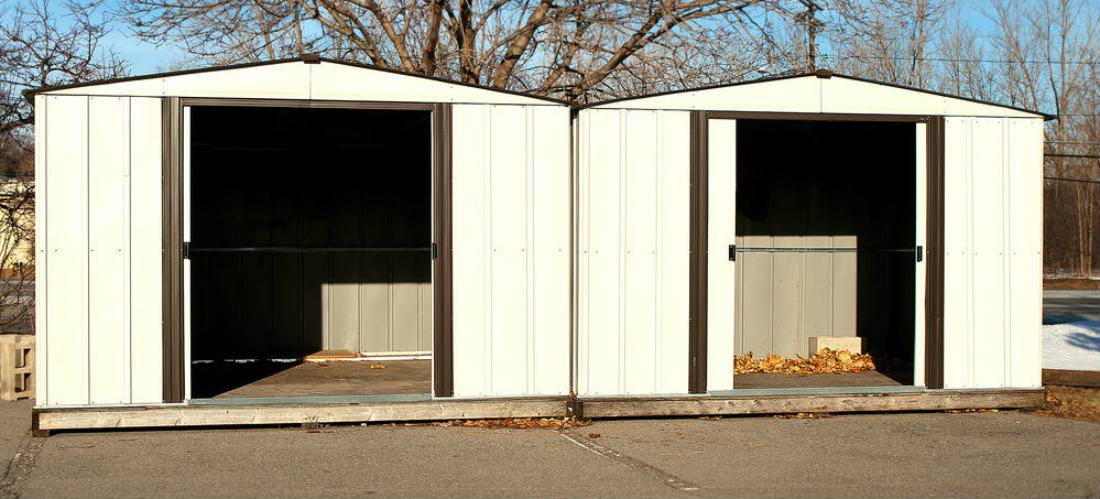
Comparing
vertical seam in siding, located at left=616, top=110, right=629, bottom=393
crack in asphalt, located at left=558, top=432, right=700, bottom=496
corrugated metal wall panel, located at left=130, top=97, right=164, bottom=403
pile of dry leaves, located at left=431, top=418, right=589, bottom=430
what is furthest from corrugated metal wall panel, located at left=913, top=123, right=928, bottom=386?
corrugated metal wall panel, located at left=130, top=97, right=164, bottom=403

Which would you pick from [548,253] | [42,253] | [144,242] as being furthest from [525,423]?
[42,253]

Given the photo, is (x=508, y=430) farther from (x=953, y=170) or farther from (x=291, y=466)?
(x=953, y=170)

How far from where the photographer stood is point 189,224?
335 inches

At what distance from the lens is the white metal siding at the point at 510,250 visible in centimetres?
900

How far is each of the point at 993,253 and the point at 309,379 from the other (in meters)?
6.90

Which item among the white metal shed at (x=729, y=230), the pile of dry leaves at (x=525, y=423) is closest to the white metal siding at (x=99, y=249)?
the pile of dry leaves at (x=525, y=423)

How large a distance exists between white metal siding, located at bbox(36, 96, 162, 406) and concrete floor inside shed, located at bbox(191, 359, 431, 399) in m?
1.09

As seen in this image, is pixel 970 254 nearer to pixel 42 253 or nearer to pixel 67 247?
pixel 67 247

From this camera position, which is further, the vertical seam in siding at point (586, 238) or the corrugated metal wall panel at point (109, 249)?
the vertical seam in siding at point (586, 238)

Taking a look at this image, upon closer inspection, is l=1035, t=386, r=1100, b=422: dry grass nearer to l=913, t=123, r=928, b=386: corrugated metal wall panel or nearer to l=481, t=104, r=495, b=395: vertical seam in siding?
l=913, t=123, r=928, b=386: corrugated metal wall panel

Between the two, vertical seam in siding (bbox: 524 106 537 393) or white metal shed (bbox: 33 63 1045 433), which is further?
vertical seam in siding (bbox: 524 106 537 393)

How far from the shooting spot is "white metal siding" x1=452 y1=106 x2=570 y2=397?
9.00m

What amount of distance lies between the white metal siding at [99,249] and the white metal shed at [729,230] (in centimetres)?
358

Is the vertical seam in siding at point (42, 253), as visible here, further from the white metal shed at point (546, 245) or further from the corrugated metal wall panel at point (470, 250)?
the corrugated metal wall panel at point (470, 250)
